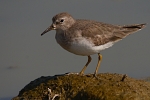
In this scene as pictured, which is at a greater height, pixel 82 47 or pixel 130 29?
pixel 130 29

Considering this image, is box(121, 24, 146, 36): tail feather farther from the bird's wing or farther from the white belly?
the white belly

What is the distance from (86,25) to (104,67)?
2554 mm

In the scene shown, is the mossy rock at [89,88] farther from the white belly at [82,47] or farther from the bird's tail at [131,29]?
the bird's tail at [131,29]

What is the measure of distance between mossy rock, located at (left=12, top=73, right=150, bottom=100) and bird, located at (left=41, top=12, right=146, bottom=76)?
0.56m

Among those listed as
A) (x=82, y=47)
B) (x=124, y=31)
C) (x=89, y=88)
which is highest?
(x=124, y=31)

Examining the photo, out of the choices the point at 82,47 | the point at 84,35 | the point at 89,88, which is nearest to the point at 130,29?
the point at 84,35

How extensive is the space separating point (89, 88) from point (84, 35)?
5.44 feet

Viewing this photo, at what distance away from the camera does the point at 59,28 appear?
10250mm

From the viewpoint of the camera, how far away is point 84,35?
972 cm

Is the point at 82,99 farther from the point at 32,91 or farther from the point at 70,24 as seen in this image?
the point at 70,24

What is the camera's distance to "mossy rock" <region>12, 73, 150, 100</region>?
8273 mm

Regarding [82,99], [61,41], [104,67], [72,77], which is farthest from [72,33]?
[104,67]

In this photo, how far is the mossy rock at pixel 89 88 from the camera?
8273 mm

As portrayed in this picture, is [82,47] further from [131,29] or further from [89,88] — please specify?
[131,29]
